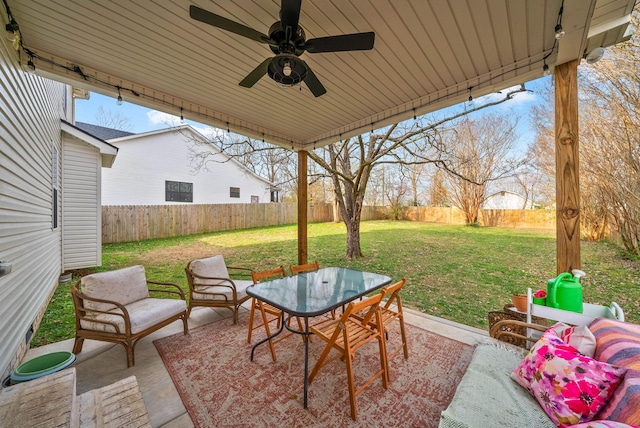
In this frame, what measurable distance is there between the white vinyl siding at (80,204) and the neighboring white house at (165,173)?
13.9 feet

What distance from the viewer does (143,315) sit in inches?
107

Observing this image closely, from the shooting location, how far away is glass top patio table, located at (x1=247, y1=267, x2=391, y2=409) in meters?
2.23

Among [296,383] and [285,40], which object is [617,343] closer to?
[296,383]

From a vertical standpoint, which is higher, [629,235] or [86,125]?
[86,125]

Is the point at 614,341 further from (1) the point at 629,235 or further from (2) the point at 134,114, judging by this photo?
(2) the point at 134,114

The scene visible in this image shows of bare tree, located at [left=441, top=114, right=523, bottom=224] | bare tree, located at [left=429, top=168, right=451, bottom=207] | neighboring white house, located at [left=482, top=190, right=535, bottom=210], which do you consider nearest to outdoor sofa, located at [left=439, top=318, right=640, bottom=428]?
bare tree, located at [left=441, top=114, right=523, bottom=224]

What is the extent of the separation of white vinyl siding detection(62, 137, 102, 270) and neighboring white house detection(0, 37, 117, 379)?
0.02 m

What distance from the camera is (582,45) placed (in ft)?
6.86

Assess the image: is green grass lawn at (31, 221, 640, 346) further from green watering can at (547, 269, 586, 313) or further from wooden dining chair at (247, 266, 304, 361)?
wooden dining chair at (247, 266, 304, 361)

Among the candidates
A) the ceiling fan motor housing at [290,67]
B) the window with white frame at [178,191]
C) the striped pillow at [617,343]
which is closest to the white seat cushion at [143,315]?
the ceiling fan motor housing at [290,67]

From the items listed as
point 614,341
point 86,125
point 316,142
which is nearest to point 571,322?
point 614,341

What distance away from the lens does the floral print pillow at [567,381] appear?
1.34 meters

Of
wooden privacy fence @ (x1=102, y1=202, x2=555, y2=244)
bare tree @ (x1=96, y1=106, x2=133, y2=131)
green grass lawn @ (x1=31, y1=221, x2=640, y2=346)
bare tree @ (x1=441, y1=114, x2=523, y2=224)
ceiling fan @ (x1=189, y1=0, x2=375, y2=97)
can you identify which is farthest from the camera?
bare tree @ (x1=96, y1=106, x2=133, y2=131)

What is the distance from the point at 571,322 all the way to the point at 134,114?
65.1 ft
